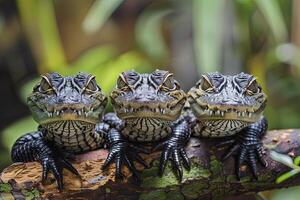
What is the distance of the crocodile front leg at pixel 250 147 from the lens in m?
2.01

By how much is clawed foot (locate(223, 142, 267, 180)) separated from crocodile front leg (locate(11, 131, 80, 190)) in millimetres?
519

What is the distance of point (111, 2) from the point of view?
2.71 meters

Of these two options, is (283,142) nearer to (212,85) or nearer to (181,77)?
(212,85)

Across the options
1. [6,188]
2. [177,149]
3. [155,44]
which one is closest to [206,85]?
[177,149]

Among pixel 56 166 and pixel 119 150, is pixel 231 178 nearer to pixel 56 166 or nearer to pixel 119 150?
pixel 119 150

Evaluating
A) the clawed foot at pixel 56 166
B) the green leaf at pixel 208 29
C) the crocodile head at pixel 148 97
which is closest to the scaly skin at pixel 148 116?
the crocodile head at pixel 148 97

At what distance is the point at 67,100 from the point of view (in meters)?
1.80

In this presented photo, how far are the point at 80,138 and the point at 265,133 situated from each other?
650 millimetres

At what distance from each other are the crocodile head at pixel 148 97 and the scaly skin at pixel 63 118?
72 mm

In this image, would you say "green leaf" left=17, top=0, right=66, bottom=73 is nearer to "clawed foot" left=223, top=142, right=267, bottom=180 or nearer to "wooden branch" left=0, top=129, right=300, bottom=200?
"wooden branch" left=0, top=129, right=300, bottom=200

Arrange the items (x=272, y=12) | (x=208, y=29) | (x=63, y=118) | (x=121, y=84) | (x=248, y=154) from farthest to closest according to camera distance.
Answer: (x=208, y=29) → (x=272, y=12) → (x=248, y=154) → (x=121, y=84) → (x=63, y=118)

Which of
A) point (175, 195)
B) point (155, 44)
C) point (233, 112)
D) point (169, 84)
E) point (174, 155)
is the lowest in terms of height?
point (175, 195)

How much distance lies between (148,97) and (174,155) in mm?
237

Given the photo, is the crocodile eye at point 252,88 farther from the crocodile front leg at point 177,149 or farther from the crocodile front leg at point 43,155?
the crocodile front leg at point 43,155
